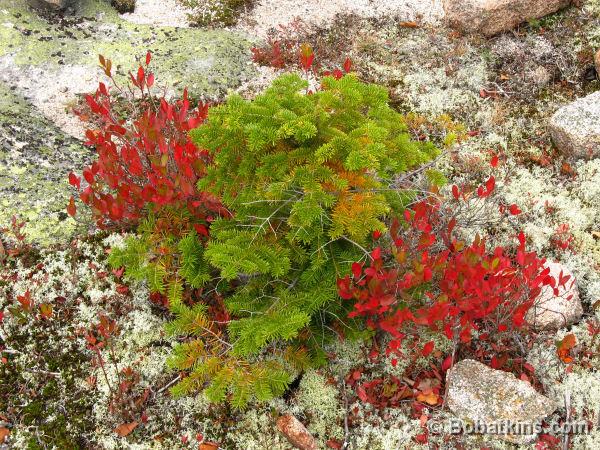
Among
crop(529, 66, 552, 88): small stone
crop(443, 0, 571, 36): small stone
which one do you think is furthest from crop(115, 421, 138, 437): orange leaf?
crop(443, 0, 571, 36): small stone

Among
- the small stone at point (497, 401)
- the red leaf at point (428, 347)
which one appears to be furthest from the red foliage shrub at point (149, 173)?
the small stone at point (497, 401)

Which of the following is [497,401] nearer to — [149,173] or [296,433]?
[296,433]

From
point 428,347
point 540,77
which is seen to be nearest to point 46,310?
point 428,347

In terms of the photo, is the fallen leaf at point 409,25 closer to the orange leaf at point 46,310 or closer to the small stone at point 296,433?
the small stone at point 296,433

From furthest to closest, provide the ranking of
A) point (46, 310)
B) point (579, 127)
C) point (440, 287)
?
1. point (579, 127)
2. point (46, 310)
3. point (440, 287)

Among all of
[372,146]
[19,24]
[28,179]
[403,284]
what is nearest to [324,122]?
[372,146]

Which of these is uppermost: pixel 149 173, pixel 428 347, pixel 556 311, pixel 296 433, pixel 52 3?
pixel 52 3
